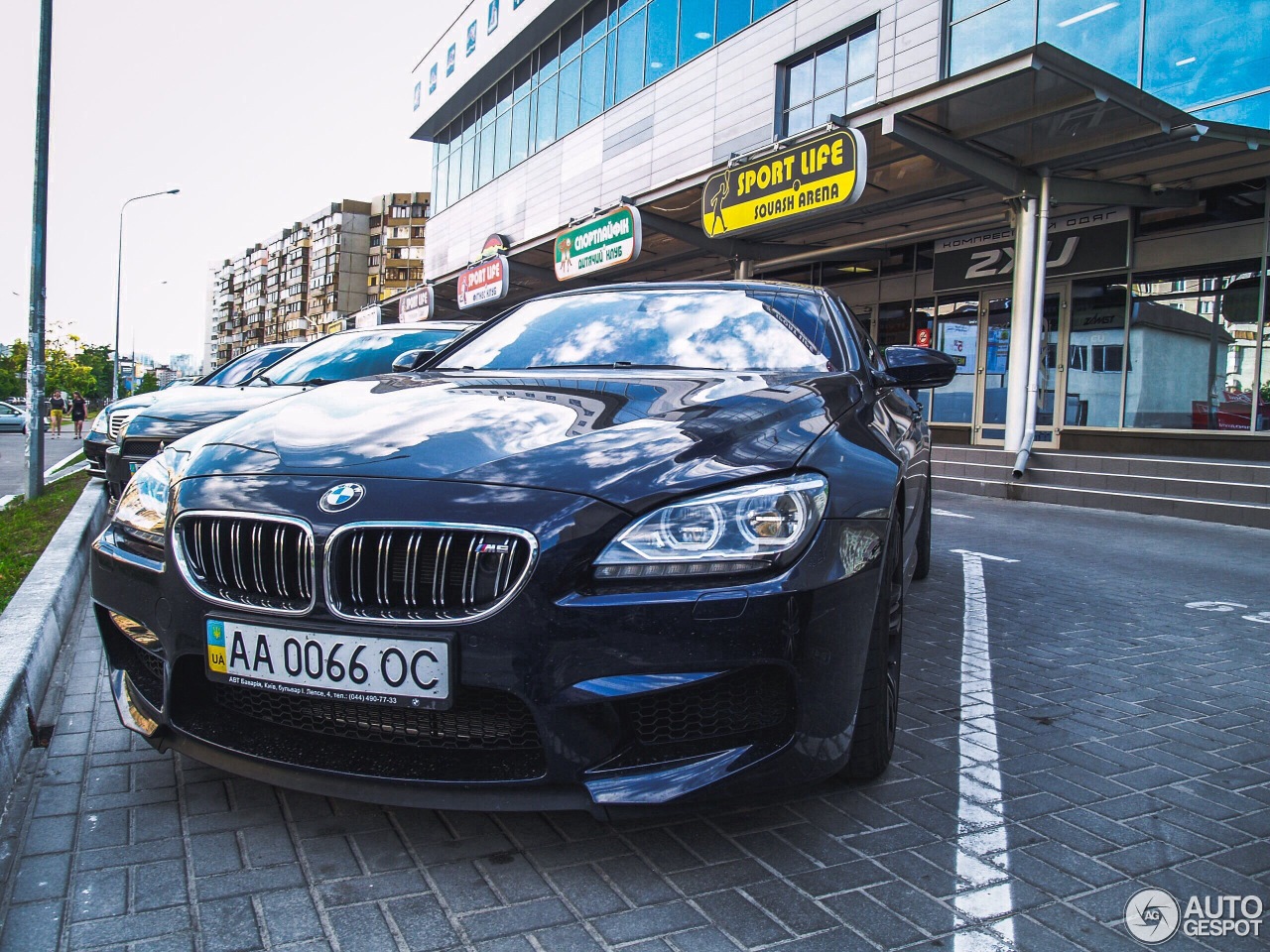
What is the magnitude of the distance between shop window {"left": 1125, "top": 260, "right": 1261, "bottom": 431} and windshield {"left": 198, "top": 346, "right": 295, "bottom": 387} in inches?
473

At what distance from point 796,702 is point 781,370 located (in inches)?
52.4

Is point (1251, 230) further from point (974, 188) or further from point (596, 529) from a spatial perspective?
point (596, 529)

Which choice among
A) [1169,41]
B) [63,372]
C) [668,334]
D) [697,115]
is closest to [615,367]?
[668,334]

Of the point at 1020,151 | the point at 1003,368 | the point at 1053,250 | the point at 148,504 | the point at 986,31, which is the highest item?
the point at 986,31

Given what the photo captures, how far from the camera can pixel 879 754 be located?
242 centimetres

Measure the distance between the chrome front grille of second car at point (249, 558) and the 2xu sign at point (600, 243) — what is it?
15225mm

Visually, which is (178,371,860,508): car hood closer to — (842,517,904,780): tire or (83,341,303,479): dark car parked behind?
(842,517,904,780): tire

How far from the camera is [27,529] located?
23.0 feet

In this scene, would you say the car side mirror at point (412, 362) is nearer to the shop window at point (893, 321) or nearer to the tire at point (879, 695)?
the tire at point (879, 695)

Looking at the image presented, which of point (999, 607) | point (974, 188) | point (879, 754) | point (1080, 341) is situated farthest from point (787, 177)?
point (879, 754)

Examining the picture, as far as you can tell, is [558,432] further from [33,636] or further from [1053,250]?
[1053,250]

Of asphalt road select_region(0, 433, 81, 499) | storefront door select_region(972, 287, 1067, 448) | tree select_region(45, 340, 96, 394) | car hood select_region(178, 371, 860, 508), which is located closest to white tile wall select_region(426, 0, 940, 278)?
storefront door select_region(972, 287, 1067, 448)

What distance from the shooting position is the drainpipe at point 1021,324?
485 inches

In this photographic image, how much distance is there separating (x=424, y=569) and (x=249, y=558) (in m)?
0.44
